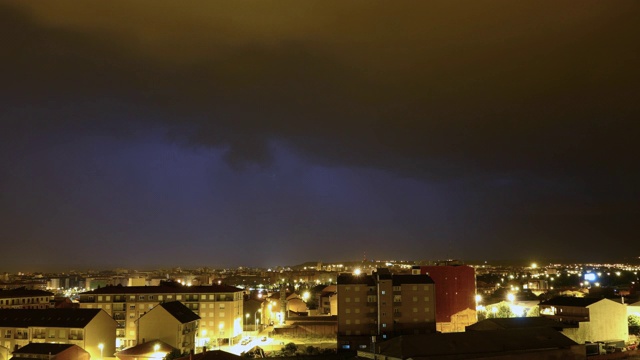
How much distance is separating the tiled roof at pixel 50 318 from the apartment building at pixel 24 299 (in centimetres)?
1470

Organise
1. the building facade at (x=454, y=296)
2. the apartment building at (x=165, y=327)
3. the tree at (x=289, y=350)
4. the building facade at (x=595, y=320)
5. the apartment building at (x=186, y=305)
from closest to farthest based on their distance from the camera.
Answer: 1. the tree at (x=289, y=350)
2. the building facade at (x=595, y=320)
3. the apartment building at (x=165, y=327)
4. the apartment building at (x=186, y=305)
5. the building facade at (x=454, y=296)

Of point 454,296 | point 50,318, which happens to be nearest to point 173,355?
point 50,318

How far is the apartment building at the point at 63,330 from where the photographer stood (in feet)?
106

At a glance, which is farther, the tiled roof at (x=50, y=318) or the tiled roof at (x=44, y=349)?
the tiled roof at (x=50, y=318)

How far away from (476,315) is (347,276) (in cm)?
1233

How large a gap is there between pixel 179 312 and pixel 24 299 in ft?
83.5

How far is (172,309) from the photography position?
113 ft

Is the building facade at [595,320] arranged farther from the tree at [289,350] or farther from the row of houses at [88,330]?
the row of houses at [88,330]

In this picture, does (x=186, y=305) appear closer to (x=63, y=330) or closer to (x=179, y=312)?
(x=179, y=312)

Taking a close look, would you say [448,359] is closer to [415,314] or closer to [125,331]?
[415,314]

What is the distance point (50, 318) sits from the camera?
3406cm

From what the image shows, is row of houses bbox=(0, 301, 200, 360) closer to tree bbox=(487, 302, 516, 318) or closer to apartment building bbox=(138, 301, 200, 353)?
apartment building bbox=(138, 301, 200, 353)

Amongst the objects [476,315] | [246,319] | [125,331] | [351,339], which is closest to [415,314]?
[351,339]

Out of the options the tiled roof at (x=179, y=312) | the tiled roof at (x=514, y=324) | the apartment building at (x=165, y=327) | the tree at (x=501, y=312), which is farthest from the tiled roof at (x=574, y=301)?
the tiled roof at (x=179, y=312)
